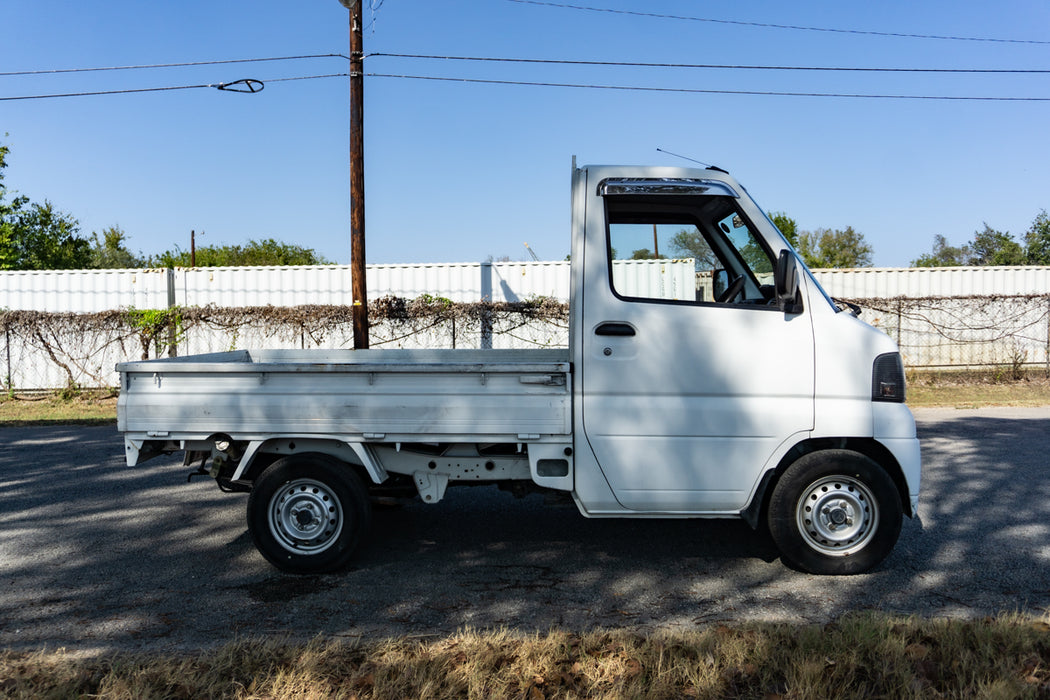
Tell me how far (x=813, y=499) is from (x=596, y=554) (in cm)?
150

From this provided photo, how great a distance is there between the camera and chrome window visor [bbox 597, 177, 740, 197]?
4.78 metres

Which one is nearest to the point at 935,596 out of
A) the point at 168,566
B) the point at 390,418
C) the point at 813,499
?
the point at 813,499

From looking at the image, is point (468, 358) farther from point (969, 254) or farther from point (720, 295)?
point (969, 254)

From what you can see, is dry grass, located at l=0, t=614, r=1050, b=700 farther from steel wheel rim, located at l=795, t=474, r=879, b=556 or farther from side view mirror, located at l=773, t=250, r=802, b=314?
side view mirror, located at l=773, t=250, r=802, b=314

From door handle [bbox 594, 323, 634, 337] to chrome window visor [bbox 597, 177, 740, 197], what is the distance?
826mm

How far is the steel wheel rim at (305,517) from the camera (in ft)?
16.0

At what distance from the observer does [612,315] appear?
15.3 ft

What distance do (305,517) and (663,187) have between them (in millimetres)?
3046

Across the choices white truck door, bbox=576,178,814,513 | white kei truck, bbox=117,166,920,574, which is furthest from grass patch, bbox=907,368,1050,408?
white truck door, bbox=576,178,814,513

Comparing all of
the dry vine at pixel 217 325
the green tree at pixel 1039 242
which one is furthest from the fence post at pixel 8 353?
the green tree at pixel 1039 242

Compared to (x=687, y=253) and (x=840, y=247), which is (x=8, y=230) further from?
(x=840, y=247)

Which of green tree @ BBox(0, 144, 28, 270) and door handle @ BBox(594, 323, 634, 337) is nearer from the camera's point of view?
door handle @ BBox(594, 323, 634, 337)

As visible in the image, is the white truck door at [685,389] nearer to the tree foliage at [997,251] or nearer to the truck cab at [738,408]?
the truck cab at [738,408]

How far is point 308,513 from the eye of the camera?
→ 4.89 meters
